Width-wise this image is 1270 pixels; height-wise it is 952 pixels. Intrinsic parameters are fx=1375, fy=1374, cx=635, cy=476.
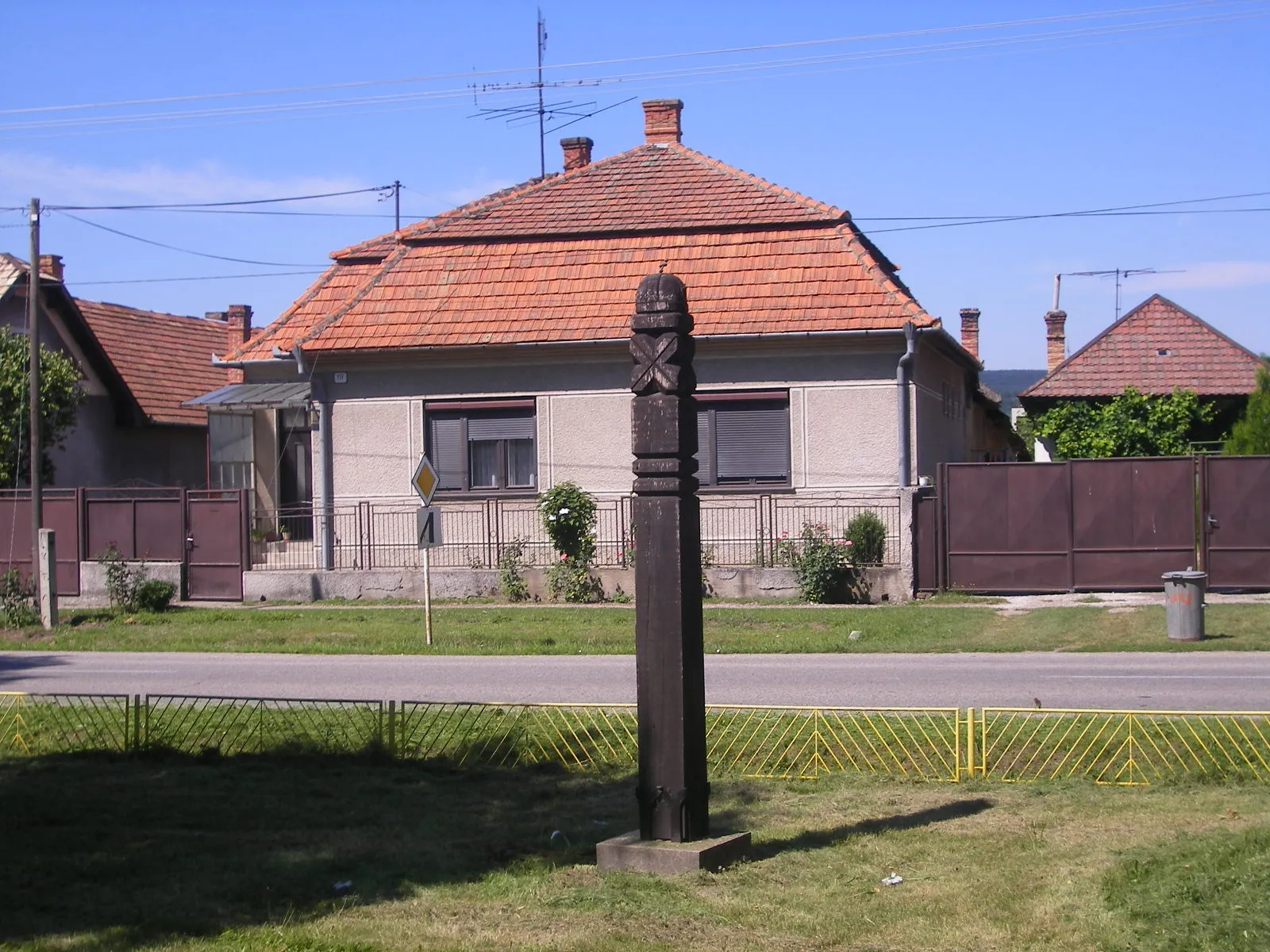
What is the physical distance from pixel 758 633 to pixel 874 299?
7652 mm

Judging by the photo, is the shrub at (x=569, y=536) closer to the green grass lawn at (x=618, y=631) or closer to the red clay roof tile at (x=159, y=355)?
the green grass lawn at (x=618, y=631)

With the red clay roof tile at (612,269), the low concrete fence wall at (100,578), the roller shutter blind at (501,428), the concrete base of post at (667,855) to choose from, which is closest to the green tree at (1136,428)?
the red clay roof tile at (612,269)

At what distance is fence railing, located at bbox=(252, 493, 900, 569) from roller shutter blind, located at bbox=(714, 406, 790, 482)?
0.55 meters

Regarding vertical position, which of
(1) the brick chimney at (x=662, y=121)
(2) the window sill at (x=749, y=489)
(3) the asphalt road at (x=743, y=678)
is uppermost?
(1) the brick chimney at (x=662, y=121)

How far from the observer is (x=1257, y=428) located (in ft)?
84.6

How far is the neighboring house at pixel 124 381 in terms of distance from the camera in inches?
1298

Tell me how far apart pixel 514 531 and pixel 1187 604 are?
38.7 feet

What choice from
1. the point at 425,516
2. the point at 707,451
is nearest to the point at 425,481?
the point at 425,516

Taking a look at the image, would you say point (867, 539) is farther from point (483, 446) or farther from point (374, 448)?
point (374, 448)

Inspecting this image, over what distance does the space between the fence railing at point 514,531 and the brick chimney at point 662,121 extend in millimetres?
9739

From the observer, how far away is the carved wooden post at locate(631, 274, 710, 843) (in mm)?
7180

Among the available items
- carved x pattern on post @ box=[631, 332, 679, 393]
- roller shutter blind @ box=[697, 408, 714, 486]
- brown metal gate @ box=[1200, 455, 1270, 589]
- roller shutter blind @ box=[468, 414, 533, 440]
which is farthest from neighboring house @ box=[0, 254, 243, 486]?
carved x pattern on post @ box=[631, 332, 679, 393]

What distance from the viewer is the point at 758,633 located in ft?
61.3

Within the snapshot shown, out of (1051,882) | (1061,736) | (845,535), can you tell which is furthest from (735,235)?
(1051,882)
